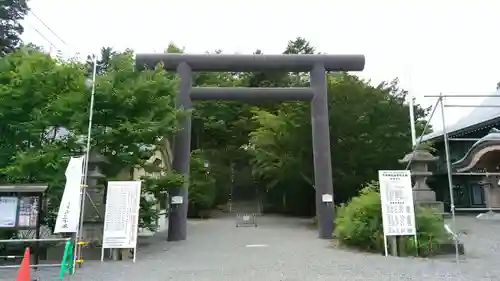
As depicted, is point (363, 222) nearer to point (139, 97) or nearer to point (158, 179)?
point (158, 179)

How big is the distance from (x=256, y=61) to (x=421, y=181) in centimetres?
659

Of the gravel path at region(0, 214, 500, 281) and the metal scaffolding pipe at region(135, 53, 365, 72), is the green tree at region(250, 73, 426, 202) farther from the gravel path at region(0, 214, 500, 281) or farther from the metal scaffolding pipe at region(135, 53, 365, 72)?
the gravel path at region(0, 214, 500, 281)

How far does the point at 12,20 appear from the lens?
24.5 metres

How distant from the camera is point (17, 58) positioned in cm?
980

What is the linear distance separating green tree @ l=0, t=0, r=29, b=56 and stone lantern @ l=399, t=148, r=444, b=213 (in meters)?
24.0

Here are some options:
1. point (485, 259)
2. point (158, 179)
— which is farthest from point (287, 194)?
point (485, 259)

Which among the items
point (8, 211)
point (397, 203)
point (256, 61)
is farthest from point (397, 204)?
point (8, 211)

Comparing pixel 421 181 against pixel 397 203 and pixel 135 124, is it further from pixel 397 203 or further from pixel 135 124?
pixel 135 124

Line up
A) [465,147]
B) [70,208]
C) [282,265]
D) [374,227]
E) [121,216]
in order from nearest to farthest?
[70,208], [282,265], [121,216], [374,227], [465,147]

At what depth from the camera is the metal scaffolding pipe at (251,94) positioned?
1352 cm

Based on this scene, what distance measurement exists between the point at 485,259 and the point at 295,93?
7718 mm

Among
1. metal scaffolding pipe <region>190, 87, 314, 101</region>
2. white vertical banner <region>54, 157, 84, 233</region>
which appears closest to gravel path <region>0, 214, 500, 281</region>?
white vertical banner <region>54, 157, 84, 233</region>

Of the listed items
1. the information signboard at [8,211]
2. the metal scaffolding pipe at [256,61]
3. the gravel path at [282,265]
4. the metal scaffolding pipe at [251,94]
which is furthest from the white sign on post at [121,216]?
the metal scaffolding pipe at [256,61]

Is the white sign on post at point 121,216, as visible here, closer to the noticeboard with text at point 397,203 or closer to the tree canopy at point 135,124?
the tree canopy at point 135,124
